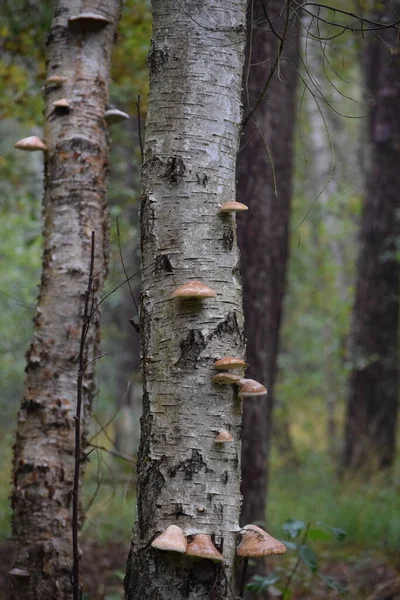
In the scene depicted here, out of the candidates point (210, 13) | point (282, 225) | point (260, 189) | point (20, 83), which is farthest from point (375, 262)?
point (210, 13)

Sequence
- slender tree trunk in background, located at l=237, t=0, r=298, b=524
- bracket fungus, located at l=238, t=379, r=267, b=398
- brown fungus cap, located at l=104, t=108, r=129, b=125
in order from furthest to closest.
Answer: slender tree trunk in background, located at l=237, t=0, r=298, b=524, brown fungus cap, located at l=104, t=108, r=129, b=125, bracket fungus, located at l=238, t=379, r=267, b=398

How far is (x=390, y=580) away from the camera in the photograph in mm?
4949

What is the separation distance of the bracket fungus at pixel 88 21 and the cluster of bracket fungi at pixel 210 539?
7.39ft

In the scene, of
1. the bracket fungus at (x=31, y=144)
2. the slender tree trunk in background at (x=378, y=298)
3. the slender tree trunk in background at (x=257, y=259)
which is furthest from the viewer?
the slender tree trunk in background at (x=378, y=298)

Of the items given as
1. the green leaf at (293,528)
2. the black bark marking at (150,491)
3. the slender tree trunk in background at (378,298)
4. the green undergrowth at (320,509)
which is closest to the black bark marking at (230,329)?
the black bark marking at (150,491)

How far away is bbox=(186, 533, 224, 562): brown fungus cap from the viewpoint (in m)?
1.96

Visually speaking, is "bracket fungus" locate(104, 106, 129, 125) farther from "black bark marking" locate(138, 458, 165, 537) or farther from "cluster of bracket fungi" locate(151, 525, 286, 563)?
"cluster of bracket fungi" locate(151, 525, 286, 563)

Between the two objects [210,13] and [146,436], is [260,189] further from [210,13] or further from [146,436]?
[146,436]

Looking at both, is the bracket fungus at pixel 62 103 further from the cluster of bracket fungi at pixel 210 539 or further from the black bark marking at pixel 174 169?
the cluster of bracket fungi at pixel 210 539

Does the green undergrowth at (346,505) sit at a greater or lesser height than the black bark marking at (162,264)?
lesser

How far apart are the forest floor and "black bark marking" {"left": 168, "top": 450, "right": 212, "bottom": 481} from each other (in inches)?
107

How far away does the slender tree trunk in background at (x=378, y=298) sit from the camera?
9336 millimetres

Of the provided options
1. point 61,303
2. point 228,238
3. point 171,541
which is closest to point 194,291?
point 228,238

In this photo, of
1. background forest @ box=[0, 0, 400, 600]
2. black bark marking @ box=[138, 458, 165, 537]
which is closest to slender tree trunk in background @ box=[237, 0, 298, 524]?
background forest @ box=[0, 0, 400, 600]
